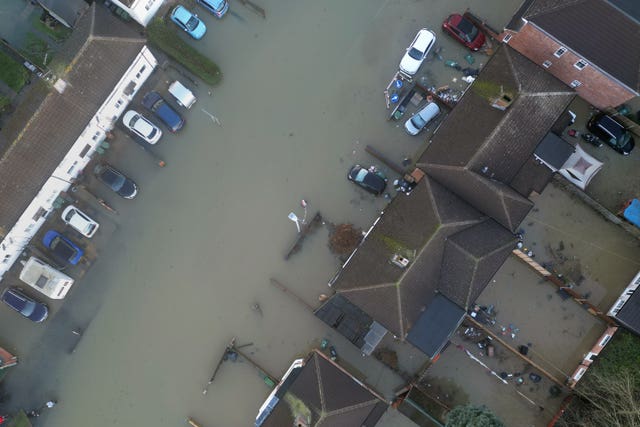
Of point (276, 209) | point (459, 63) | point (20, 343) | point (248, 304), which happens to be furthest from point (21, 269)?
point (459, 63)

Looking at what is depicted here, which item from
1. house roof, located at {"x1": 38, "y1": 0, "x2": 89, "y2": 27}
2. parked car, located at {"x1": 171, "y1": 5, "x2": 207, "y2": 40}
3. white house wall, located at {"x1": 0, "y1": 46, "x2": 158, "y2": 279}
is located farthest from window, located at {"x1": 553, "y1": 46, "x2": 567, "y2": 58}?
house roof, located at {"x1": 38, "y1": 0, "x2": 89, "y2": 27}

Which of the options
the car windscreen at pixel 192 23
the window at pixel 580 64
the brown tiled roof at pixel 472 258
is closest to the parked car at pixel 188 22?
the car windscreen at pixel 192 23

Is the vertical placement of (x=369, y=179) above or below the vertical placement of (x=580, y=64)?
below

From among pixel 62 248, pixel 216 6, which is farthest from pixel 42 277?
pixel 216 6

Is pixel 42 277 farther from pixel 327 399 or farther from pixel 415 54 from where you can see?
pixel 415 54

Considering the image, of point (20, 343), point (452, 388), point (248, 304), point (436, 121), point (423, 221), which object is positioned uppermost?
point (436, 121)

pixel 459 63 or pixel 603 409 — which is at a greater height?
pixel 459 63

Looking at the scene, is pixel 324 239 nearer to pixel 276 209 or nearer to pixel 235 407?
pixel 276 209

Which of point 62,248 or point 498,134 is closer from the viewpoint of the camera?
point 498,134
